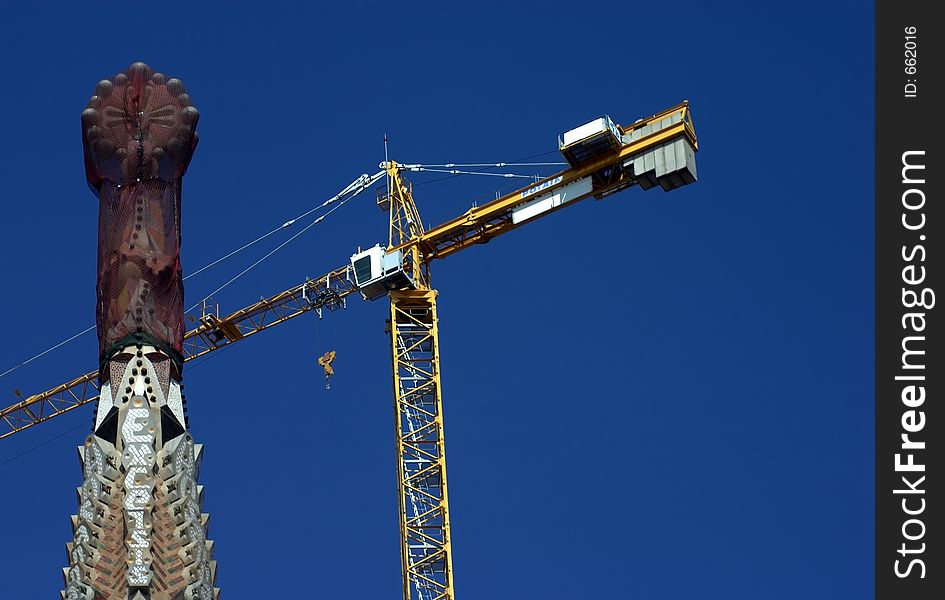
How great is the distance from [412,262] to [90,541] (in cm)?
4482

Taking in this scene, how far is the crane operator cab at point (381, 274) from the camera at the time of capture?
10512 centimetres

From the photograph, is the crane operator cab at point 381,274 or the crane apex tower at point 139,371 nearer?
the crane apex tower at point 139,371

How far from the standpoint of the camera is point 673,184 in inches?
3858

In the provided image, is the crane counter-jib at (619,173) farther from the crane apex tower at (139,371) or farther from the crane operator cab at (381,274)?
the crane apex tower at (139,371)

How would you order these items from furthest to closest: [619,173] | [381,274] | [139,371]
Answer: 1. [381,274]
2. [619,173]
3. [139,371]

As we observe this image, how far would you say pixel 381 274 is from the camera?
105375mm

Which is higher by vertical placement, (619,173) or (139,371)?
(619,173)

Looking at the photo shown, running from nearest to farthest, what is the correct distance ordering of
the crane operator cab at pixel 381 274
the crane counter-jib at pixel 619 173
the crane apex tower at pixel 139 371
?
the crane apex tower at pixel 139 371 → the crane counter-jib at pixel 619 173 → the crane operator cab at pixel 381 274

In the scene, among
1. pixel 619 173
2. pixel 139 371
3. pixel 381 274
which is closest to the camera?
pixel 139 371

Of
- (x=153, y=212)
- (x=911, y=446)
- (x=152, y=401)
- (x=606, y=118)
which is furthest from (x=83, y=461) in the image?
(x=606, y=118)

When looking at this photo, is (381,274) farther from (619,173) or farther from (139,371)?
(139,371)

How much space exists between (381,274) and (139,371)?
4044 centimetres

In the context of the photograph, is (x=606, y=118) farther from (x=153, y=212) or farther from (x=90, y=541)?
(x=90, y=541)

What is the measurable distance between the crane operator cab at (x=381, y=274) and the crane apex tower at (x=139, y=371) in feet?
120
